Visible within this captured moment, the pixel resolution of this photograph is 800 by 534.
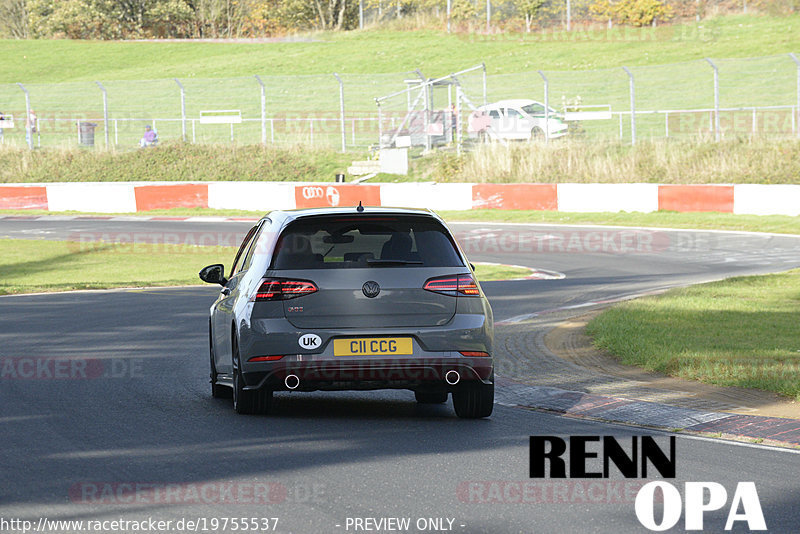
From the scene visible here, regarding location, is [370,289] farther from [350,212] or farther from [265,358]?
[265,358]

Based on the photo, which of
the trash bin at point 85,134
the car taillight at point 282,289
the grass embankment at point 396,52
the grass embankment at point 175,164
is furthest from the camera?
the grass embankment at point 396,52

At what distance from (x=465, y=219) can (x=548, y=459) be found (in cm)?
2550

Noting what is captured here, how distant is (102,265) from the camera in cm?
2403

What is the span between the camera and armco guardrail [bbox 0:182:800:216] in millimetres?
29781

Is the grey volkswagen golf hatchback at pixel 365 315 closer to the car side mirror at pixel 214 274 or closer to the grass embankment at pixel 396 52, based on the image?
the car side mirror at pixel 214 274

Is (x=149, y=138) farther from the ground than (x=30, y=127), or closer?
closer

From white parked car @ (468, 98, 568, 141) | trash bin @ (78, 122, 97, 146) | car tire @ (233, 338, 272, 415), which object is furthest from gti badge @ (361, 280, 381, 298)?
trash bin @ (78, 122, 97, 146)

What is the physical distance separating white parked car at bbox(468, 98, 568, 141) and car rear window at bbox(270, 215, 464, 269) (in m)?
30.8

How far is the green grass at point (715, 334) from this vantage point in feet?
33.1

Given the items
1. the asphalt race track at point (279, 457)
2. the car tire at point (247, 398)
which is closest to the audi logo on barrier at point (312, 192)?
the asphalt race track at point (279, 457)

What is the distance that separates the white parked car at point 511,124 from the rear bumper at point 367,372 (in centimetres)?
3127

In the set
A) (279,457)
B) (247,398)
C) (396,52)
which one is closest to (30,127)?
(396,52)

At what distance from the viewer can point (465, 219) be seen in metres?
32.4

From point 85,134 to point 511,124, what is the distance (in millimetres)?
17279
